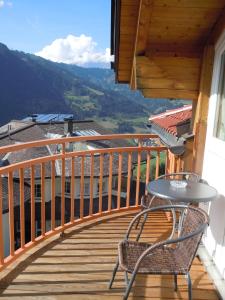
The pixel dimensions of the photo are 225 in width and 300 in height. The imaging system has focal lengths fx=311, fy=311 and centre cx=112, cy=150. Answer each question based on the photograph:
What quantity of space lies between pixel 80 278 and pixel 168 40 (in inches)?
102

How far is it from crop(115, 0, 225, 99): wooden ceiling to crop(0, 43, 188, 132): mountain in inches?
2350

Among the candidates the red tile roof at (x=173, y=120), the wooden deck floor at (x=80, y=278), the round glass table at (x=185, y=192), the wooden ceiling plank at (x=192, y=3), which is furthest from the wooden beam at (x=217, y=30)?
the wooden deck floor at (x=80, y=278)

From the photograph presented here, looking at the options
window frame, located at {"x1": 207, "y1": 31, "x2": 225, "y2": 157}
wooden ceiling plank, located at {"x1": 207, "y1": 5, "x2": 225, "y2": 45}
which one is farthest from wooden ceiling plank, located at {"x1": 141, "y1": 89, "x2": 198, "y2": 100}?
wooden ceiling plank, located at {"x1": 207, "y1": 5, "x2": 225, "y2": 45}

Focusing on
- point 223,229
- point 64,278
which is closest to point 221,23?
point 223,229

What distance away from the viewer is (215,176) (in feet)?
9.95

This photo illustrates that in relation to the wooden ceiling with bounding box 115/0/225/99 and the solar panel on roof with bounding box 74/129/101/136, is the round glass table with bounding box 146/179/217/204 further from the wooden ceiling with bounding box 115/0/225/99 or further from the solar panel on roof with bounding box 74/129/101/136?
the solar panel on roof with bounding box 74/129/101/136

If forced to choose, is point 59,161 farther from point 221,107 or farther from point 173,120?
point 221,107

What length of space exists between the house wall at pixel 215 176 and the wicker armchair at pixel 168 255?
1.51 ft

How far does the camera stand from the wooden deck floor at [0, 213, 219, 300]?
259cm

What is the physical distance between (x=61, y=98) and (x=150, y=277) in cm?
7932

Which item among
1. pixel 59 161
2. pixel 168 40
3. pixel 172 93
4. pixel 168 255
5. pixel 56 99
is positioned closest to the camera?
pixel 168 255

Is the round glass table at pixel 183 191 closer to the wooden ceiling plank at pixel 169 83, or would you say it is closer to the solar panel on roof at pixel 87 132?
the wooden ceiling plank at pixel 169 83

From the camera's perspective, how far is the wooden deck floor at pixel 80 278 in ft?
8.49

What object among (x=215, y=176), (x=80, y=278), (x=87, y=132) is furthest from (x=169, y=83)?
(x=87, y=132)
